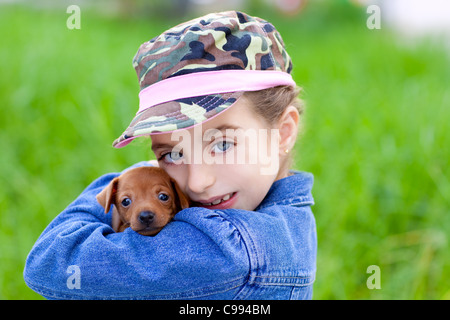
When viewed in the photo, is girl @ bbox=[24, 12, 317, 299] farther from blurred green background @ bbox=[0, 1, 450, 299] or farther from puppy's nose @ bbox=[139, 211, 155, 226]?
blurred green background @ bbox=[0, 1, 450, 299]

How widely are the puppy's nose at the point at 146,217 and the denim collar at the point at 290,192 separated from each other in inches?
17.1

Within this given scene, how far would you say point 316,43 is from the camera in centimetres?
1023

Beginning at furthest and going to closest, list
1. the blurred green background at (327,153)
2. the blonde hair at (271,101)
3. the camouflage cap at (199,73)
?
the blurred green background at (327,153)
the blonde hair at (271,101)
the camouflage cap at (199,73)

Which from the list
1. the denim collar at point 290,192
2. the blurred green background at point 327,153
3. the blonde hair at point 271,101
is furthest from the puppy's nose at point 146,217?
→ the blurred green background at point 327,153

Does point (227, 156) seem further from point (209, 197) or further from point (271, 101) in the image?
point (271, 101)

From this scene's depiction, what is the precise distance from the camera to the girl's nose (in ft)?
6.26

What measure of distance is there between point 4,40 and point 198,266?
18.8ft

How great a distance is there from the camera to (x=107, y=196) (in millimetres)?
2049

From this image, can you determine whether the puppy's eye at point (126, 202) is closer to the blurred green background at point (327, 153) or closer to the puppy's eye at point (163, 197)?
the puppy's eye at point (163, 197)

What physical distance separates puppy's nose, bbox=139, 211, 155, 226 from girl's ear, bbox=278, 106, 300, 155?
611mm

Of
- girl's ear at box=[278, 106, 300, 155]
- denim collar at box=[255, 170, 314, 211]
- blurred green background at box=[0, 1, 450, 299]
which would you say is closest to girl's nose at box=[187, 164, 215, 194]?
denim collar at box=[255, 170, 314, 211]

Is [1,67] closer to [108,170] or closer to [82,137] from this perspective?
[82,137]

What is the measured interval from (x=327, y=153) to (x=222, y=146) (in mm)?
2832

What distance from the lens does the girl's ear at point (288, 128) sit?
216 cm
